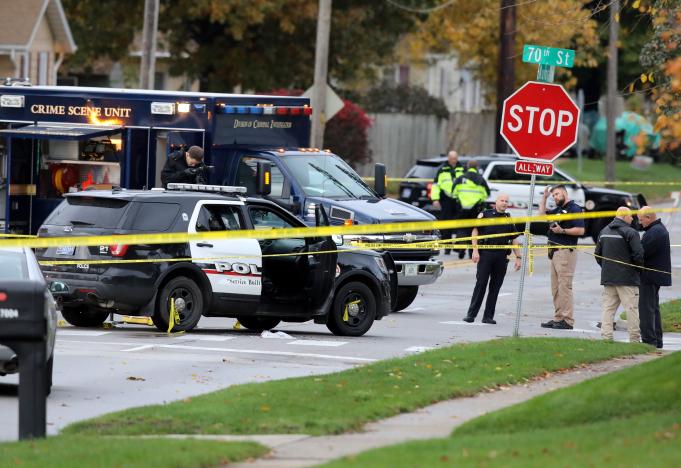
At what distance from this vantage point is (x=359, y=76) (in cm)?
5184

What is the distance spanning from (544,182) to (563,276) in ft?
47.1

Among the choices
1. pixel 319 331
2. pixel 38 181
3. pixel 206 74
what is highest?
pixel 206 74

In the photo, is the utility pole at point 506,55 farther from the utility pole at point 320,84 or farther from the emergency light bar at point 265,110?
the emergency light bar at point 265,110

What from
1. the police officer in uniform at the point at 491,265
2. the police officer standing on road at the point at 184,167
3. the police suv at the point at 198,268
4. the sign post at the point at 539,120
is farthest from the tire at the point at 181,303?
the police officer in uniform at the point at 491,265

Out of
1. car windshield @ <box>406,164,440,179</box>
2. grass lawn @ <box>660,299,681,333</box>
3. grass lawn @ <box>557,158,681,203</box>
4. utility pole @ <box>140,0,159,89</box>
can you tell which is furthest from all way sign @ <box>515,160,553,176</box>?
grass lawn @ <box>557,158,681,203</box>

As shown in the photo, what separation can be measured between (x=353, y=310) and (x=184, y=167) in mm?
3949

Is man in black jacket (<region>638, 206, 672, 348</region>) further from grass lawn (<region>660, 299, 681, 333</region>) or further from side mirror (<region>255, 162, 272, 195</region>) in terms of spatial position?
side mirror (<region>255, 162, 272, 195</region>)

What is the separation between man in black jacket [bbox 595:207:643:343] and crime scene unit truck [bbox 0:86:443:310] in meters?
4.19

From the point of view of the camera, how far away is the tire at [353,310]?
18.0 metres

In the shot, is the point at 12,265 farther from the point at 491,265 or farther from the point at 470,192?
the point at 470,192

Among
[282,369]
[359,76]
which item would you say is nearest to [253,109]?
[282,369]

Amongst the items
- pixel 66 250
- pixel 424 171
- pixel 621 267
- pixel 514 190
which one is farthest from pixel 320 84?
pixel 66 250

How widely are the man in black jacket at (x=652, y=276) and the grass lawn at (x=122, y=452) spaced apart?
843cm

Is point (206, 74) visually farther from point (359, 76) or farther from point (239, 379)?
point (239, 379)
